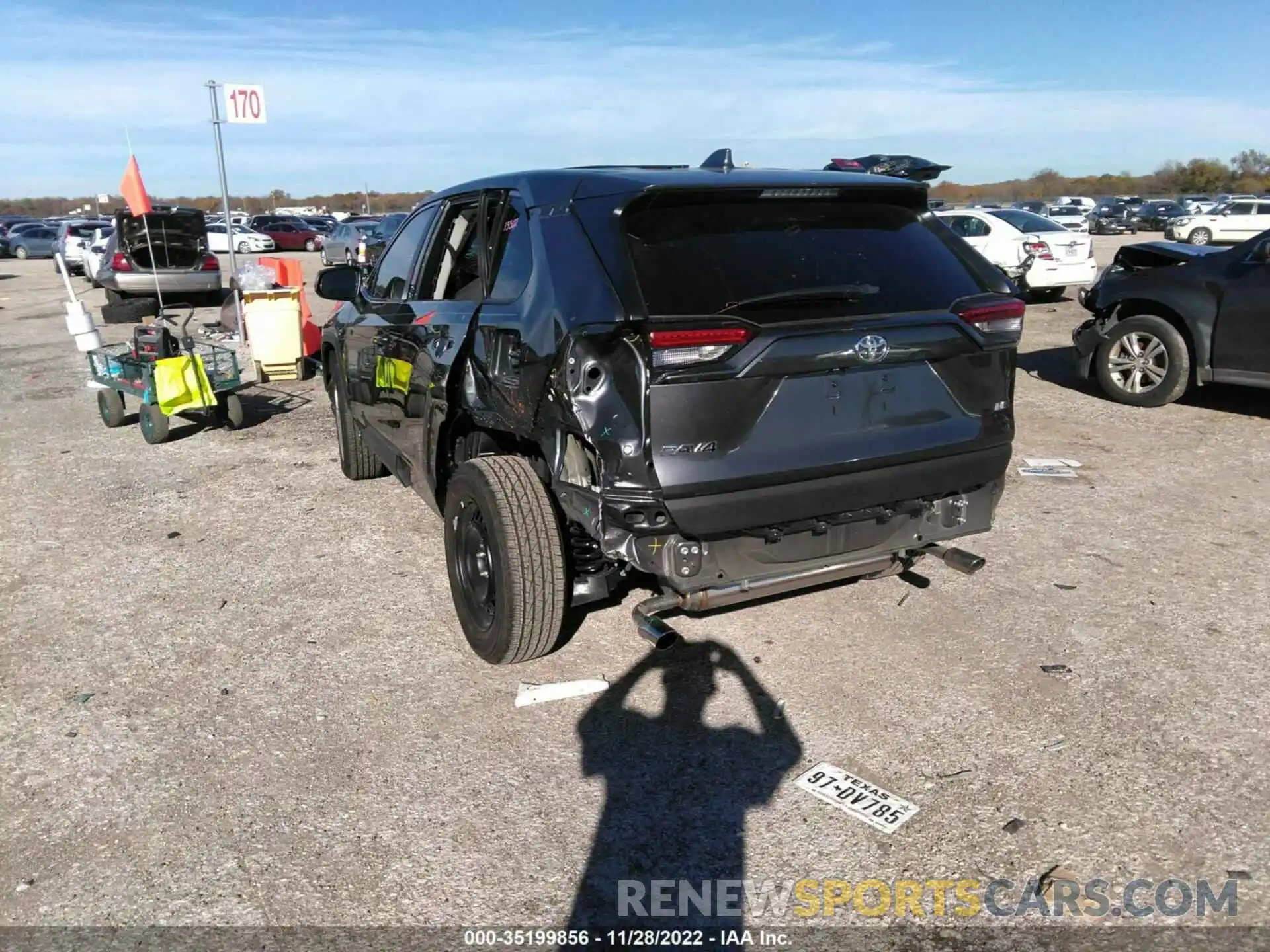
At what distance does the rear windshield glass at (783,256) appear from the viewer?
3.04 metres

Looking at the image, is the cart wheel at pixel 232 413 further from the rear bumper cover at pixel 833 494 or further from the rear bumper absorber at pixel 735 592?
the rear bumper cover at pixel 833 494

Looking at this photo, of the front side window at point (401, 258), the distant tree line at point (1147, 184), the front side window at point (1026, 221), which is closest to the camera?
the front side window at point (401, 258)

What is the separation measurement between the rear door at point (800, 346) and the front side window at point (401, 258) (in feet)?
6.88

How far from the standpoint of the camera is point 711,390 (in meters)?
2.92

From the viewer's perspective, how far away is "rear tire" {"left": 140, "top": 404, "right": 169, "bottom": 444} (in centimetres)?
739

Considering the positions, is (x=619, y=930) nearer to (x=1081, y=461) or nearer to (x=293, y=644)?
(x=293, y=644)

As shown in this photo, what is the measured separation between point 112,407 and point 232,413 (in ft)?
3.68

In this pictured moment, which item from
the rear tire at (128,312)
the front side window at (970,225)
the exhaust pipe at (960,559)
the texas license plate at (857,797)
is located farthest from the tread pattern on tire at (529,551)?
the front side window at (970,225)

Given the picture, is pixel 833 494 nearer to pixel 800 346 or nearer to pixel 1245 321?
pixel 800 346

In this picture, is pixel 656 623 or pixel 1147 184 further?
pixel 1147 184

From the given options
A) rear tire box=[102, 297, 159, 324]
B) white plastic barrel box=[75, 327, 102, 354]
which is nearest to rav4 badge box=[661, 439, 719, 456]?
white plastic barrel box=[75, 327, 102, 354]

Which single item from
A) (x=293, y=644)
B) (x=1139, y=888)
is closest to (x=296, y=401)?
(x=293, y=644)

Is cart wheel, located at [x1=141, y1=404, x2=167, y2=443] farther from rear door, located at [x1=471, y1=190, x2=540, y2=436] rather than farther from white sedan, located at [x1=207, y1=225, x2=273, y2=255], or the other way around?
white sedan, located at [x1=207, y1=225, x2=273, y2=255]

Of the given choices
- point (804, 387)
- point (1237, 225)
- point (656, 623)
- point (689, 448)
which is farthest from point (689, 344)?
point (1237, 225)
